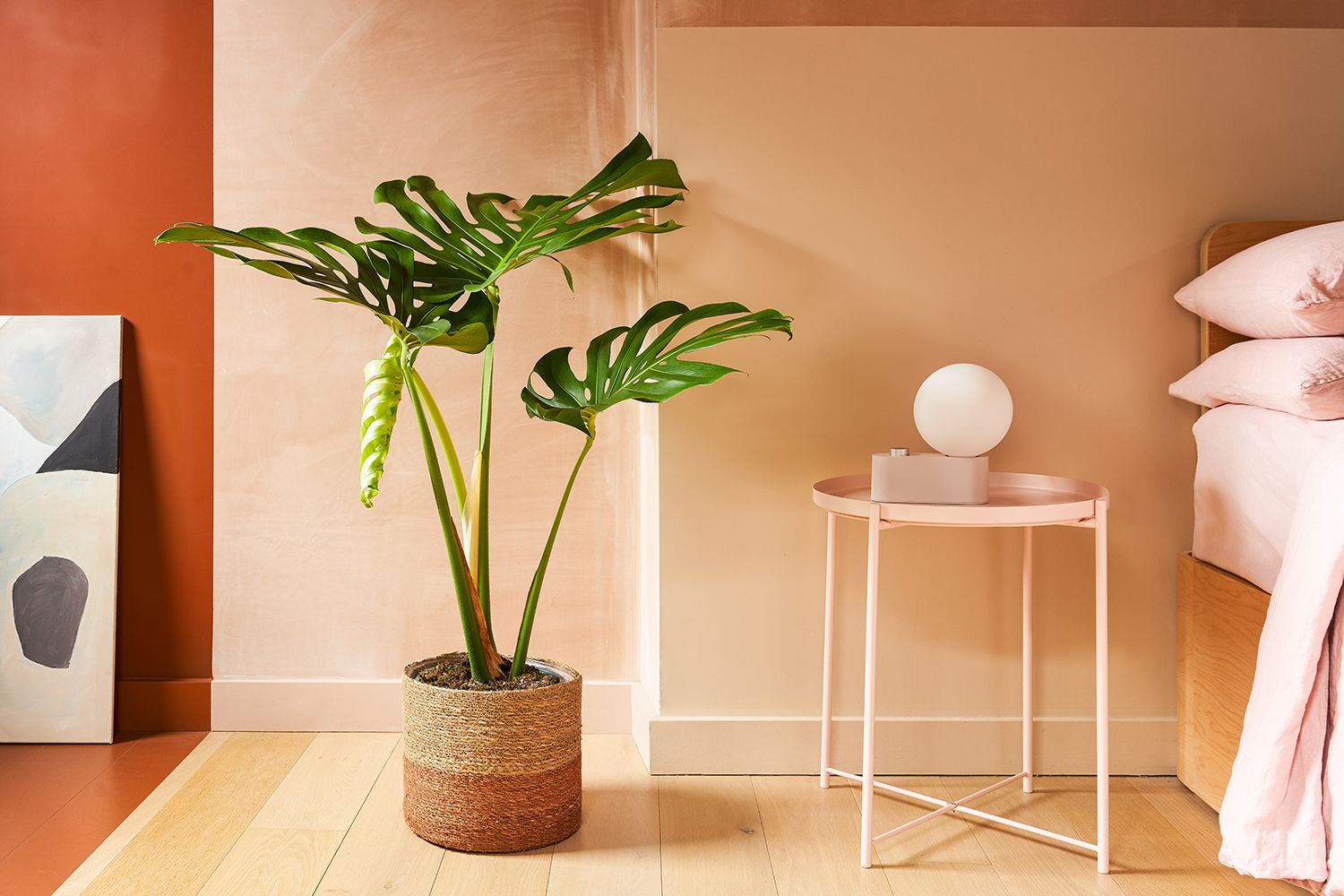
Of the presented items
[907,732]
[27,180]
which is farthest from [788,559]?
[27,180]

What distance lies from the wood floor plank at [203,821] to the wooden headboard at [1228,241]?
6.33ft

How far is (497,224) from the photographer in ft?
5.76

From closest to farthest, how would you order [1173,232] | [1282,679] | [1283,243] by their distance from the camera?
1. [1282,679]
2. [1283,243]
3. [1173,232]

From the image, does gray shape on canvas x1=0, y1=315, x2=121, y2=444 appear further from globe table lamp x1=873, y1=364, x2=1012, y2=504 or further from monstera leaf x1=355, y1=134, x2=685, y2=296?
globe table lamp x1=873, y1=364, x2=1012, y2=504

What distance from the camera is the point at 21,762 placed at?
6.61ft

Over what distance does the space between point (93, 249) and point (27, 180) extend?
0.19 meters

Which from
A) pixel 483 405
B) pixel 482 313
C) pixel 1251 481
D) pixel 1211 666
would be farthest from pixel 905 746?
pixel 482 313

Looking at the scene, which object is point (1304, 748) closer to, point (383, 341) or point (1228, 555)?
point (1228, 555)

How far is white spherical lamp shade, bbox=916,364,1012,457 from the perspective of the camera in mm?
1628

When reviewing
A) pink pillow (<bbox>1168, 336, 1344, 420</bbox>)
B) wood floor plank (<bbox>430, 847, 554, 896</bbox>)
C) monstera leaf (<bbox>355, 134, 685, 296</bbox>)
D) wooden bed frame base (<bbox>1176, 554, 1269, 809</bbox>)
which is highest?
monstera leaf (<bbox>355, 134, 685, 296</bbox>)

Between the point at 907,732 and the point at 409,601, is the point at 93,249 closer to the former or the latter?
the point at 409,601

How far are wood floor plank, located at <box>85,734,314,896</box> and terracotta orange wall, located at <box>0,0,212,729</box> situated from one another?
222 millimetres

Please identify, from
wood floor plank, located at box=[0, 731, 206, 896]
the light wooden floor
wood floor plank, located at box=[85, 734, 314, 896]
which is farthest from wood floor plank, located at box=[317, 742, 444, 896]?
wood floor plank, located at box=[0, 731, 206, 896]

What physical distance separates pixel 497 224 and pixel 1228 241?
134 centimetres
